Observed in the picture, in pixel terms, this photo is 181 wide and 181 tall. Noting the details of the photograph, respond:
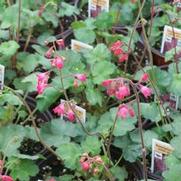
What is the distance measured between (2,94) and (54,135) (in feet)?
0.72

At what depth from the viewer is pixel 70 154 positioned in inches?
72.0

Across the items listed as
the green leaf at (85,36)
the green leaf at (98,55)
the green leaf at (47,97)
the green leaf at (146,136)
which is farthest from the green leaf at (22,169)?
Result: the green leaf at (85,36)

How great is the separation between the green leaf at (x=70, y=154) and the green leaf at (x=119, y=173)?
140mm

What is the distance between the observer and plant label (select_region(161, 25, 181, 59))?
2.23 m

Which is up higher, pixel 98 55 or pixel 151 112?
pixel 98 55

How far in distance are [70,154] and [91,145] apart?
0.08 meters

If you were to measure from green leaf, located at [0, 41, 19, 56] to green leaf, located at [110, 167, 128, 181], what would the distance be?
2.02 feet

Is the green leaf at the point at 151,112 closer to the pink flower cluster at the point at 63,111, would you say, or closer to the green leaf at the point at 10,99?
the pink flower cluster at the point at 63,111

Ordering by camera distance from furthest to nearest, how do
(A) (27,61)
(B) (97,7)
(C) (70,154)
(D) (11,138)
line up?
(B) (97,7)
(A) (27,61)
(D) (11,138)
(C) (70,154)

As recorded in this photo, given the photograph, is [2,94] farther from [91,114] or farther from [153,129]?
[153,129]

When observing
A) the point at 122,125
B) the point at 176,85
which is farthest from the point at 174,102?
the point at 122,125

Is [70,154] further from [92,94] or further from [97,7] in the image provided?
[97,7]

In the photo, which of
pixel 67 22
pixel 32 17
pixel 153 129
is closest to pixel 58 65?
pixel 153 129

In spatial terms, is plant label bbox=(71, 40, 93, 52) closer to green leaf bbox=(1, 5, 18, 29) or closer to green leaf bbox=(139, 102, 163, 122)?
green leaf bbox=(1, 5, 18, 29)
